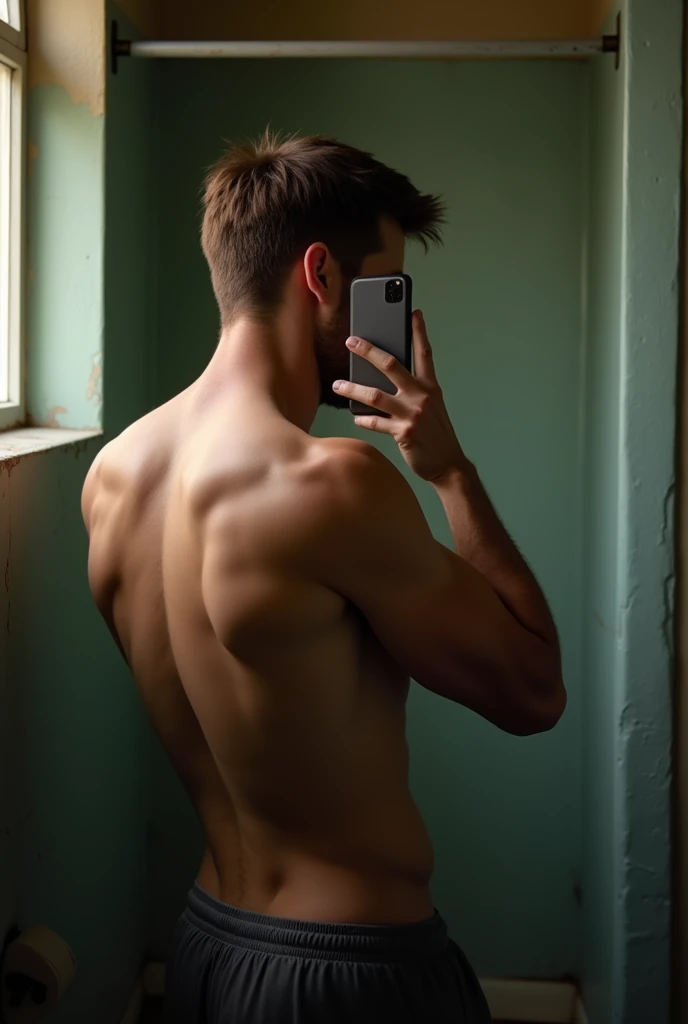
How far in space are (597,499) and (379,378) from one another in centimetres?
94

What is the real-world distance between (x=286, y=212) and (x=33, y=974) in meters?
0.90

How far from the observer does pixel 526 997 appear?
2211 millimetres

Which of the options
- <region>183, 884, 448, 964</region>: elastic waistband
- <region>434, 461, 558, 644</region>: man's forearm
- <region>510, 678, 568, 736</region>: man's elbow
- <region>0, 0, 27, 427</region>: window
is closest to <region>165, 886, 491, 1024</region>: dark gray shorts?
<region>183, 884, 448, 964</region>: elastic waistband

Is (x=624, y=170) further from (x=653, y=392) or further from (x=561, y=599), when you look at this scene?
(x=561, y=599)

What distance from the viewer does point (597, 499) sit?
1.96 meters

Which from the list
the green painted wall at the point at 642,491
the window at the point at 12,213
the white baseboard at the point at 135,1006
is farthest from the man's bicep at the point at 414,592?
the white baseboard at the point at 135,1006

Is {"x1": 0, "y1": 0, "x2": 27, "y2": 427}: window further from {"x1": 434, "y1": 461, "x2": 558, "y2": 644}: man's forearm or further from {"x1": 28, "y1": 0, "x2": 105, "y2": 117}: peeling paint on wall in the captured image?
{"x1": 434, "y1": 461, "x2": 558, "y2": 644}: man's forearm

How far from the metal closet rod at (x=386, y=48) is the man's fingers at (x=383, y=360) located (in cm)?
78

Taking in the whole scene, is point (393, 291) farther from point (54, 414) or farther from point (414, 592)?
point (54, 414)

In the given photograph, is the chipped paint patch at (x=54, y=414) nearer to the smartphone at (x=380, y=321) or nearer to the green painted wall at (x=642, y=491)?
the smartphone at (x=380, y=321)

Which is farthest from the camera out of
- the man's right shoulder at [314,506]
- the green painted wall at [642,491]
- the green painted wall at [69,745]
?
the green painted wall at [642,491]

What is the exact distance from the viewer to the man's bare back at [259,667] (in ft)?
2.99

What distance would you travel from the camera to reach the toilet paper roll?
4.04ft

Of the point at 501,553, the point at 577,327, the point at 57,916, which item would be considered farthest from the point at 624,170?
the point at 57,916
